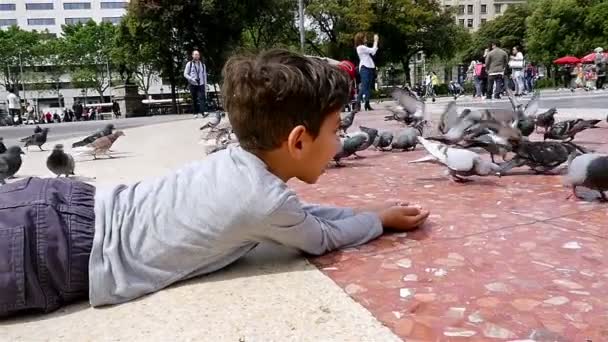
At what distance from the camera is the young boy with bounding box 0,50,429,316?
6.09ft

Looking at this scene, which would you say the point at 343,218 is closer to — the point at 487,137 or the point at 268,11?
the point at 487,137

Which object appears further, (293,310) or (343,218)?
(343,218)

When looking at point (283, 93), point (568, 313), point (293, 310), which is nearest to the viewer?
point (568, 313)

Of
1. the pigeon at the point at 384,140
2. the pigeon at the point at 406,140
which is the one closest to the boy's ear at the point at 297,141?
the pigeon at the point at 406,140

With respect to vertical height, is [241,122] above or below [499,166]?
above

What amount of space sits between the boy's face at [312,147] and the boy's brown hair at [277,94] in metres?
0.02

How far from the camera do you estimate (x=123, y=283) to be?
1.93 metres

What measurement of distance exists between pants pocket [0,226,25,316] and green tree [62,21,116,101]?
200ft

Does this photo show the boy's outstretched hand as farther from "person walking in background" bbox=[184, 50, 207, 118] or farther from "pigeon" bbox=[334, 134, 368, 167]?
"person walking in background" bbox=[184, 50, 207, 118]

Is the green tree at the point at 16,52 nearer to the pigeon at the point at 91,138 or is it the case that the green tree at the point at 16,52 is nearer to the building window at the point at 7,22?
the building window at the point at 7,22

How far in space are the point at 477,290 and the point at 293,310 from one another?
23.3 inches

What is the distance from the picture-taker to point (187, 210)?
1.96 metres

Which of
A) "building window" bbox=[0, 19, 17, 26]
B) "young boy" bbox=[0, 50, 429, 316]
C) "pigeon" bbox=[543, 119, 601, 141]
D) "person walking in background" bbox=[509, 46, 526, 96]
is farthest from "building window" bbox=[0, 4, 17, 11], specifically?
"young boy" bbox=[0, 50, 429, 316]

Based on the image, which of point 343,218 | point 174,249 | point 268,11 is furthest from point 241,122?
point 268,11
